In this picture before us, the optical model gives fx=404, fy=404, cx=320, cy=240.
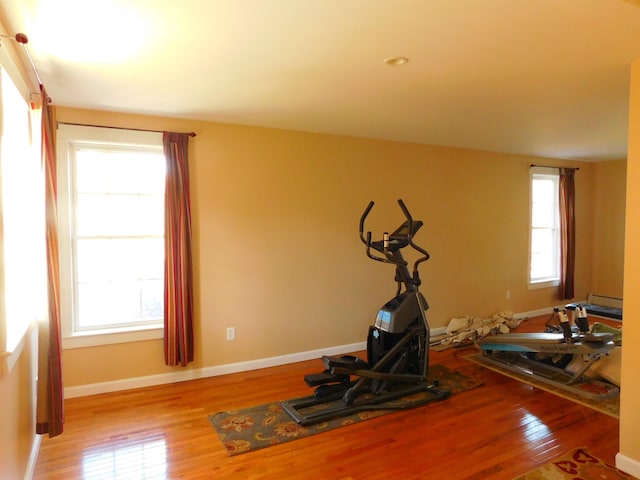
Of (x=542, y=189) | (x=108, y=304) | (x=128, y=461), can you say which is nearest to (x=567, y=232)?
(x=542, y=189)

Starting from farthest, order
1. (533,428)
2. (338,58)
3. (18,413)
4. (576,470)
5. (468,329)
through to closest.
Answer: (468,329) → (533,428) → (576,470) → (338,58) → (18,413)

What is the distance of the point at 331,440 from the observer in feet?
8.87

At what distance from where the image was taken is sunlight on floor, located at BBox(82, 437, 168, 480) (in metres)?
2.35

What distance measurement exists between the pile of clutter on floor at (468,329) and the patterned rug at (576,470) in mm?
2166

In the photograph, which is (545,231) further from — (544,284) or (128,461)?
(128,461)

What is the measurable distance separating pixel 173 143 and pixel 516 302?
5.09m

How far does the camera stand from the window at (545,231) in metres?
6.11

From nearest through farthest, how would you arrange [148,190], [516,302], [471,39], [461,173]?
[471,39], [148,190], [461,173], [516,302]

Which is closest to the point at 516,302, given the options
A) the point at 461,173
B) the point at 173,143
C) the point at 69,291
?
the point at 461,173

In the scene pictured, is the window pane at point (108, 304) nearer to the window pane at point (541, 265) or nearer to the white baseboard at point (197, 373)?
the white baseboard at point (197, 373)

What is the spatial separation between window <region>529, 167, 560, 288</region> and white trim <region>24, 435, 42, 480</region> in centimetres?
605

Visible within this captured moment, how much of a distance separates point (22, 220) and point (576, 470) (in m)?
3.57

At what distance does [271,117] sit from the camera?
3.56 meters

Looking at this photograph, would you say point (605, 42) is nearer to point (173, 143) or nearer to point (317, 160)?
point (317, 160)
